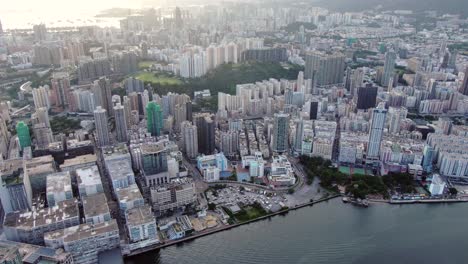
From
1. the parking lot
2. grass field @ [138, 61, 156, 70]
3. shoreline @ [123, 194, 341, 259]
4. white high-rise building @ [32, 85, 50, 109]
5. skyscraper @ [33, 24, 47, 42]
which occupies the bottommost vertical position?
shoreline @ [123, 194, 341, 259]

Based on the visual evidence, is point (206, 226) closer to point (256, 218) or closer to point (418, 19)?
point (256, 218)

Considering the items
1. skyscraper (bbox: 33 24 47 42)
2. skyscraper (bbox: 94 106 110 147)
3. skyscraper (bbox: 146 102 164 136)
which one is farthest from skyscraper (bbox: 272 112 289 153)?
skyscraper (bbox: 33 24 47 42)

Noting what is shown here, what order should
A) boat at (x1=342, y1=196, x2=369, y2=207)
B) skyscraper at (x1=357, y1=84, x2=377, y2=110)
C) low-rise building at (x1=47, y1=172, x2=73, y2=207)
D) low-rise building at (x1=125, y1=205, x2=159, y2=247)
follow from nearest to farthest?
low-rise building at (x1=125, y1=205, x2=159, y2=247)
low-rise building at (x1=47, y1=172, x2=73, y2=207)
boat at (x1=342, y1=196, x2=369, y2=207)
skyscraper at (x1=357, y1=84, x2=377, y2=110)

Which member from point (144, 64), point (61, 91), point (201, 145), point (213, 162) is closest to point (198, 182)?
point (213, 162)

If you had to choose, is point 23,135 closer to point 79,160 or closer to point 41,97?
point 79,160

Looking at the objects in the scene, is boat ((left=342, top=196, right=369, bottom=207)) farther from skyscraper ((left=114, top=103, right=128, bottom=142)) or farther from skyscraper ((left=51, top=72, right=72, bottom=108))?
skyscraper ((left=51, top=72, right=72, bottom=108))

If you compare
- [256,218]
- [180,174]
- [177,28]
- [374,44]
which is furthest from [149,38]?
[256,218]

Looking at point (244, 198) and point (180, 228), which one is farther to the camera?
point (244, 198)

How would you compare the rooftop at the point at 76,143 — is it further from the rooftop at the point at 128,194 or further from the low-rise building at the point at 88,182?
the rooftop at the point at 128,194
